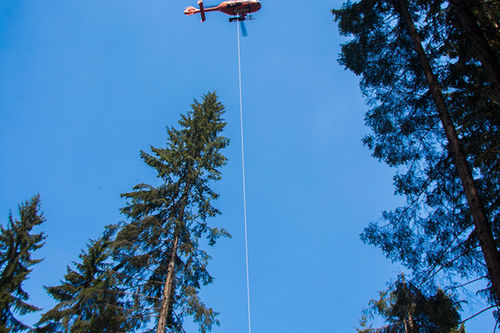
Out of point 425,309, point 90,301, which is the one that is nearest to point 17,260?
point 90,301

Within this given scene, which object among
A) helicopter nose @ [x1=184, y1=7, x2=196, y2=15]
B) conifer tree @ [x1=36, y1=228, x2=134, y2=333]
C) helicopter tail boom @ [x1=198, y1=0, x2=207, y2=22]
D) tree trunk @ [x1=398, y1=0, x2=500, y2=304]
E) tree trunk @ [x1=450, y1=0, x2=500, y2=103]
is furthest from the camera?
helicopter nose @ [x1=184, y1=7, x2=196, y2=15]

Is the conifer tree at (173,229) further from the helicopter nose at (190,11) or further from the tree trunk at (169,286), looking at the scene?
the helicopter nose at (190,11)

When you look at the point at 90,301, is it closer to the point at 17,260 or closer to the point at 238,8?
the point at 17,260

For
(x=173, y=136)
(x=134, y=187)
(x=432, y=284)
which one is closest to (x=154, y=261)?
(x=134, y=187)

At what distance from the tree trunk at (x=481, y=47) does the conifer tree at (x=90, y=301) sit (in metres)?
9.89

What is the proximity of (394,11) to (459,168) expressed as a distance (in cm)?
533

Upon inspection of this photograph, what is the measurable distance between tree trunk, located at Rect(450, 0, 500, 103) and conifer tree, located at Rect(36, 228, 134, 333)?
989 cm

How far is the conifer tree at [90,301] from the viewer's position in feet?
22.6

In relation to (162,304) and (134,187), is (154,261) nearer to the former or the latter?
(162,304)

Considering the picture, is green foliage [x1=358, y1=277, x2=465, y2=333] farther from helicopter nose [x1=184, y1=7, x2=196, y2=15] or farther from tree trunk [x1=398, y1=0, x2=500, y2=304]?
helicopter nose [x1=184, y1=7, x2=196, y2=15]

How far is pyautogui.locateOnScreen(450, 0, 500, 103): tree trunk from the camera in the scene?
14.5 feet

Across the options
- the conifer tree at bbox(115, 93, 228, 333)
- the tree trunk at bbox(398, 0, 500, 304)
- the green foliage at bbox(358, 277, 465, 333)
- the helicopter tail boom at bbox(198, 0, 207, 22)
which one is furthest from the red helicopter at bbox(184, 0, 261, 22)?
the green foliage at bbox(358, 277, 465, 333)

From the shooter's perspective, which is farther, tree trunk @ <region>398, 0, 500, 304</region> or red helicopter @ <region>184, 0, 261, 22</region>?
red helicopter @ <region>184, 0, 261, 22</region>

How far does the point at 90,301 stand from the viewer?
24.1ft
